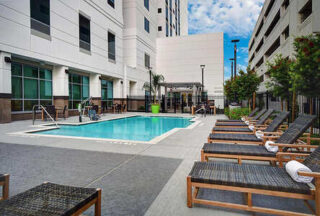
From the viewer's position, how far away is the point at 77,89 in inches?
701

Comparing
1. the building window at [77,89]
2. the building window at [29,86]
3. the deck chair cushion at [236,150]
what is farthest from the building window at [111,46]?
the deck chair cushion at [236,150]

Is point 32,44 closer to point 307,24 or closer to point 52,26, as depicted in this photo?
point 52,26

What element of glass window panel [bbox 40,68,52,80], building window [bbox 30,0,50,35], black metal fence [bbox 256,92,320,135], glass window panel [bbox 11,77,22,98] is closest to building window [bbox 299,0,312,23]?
black metal fence [bbox 256,92,320,135]

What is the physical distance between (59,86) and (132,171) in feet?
44.9

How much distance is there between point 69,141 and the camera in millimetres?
6473

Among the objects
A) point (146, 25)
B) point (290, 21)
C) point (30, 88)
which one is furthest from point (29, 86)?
point (290, 21)

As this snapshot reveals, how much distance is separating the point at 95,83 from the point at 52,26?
20.5ft

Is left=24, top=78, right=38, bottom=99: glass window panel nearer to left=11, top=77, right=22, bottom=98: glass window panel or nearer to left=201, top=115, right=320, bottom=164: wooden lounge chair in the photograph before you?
left=11, top=77, right=22, bottom=98: glass window panel

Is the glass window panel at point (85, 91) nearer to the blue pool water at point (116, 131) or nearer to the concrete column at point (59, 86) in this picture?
the concrete column at point (59, 86)

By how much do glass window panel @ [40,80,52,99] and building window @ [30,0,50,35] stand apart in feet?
11.3

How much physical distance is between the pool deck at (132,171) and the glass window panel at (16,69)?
7889mm

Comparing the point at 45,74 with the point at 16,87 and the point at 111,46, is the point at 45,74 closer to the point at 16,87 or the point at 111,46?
the point at 16,87

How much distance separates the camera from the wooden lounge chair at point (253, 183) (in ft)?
7.00

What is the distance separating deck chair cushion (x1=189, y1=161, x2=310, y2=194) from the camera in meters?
2.20
